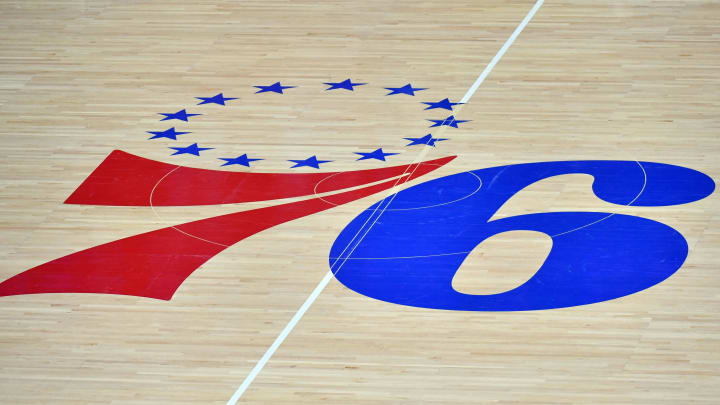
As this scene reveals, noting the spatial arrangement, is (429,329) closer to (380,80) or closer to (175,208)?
(175,208)

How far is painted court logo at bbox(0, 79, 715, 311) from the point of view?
5598 mm

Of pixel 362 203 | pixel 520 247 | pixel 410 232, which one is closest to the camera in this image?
pixel 520 247

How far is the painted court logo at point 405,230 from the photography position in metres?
5.60

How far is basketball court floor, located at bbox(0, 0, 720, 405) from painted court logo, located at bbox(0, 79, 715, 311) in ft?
0.06

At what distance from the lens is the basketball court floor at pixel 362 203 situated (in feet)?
16.5

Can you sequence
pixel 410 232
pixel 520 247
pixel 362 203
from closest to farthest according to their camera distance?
pixel 520 247
pixel 410 232
pixel 362 203

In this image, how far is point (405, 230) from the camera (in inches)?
239

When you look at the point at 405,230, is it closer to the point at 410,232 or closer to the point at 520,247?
the point at 410,232

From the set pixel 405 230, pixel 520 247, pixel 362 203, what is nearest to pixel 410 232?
pixel 405 230

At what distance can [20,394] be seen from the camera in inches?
194

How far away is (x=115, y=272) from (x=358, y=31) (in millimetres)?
3536

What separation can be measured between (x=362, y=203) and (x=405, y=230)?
38 centimetres

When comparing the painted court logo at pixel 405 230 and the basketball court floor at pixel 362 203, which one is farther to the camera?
the painted court logo at pixel 405 230

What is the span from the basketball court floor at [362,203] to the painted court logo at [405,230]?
0.02 meters
